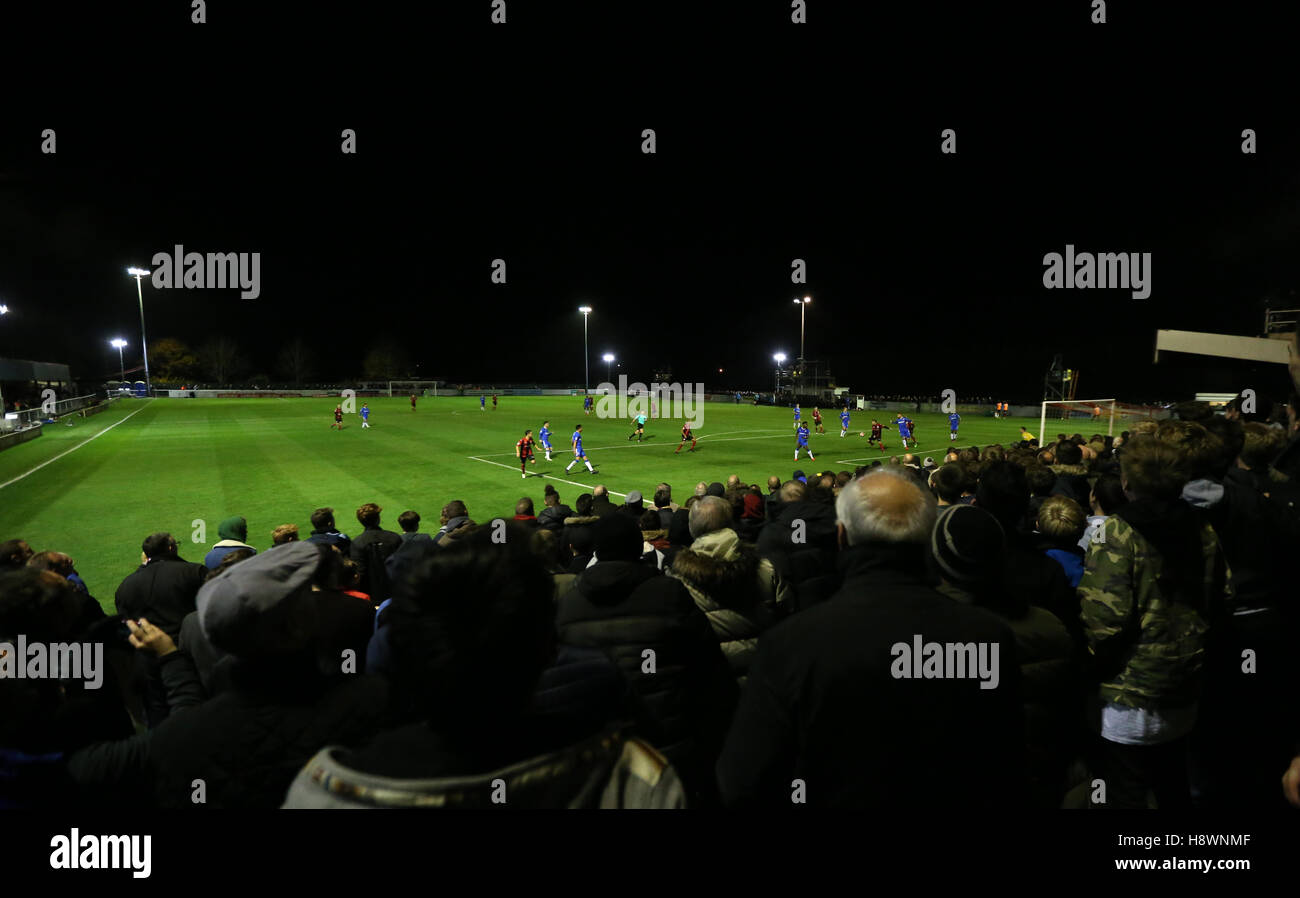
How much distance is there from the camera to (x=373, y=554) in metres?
7.21

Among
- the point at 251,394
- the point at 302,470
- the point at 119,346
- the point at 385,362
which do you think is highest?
the point at 119,346

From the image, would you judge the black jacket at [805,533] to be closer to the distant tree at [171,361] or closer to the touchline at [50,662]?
the touchline at [50,662]

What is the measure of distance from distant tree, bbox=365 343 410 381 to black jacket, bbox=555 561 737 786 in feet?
428

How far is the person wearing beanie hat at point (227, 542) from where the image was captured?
6.09 m

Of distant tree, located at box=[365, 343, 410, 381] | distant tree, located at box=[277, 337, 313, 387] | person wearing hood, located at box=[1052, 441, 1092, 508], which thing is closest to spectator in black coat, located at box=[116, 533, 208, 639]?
person wearing hood, located at box=[1052, 441, 1092, 508]

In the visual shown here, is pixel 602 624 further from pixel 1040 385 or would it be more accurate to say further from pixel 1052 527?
pixel 1040 385

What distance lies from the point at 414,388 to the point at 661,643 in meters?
95.5

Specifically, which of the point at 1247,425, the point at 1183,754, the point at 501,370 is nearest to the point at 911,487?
the point at 1183,754

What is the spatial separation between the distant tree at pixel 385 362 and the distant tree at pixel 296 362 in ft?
33.5

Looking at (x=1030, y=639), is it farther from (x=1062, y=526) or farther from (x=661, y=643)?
(x=1062, y=526)

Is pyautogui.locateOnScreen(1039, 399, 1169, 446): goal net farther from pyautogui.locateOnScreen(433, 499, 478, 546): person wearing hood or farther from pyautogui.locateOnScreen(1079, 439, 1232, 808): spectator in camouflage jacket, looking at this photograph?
pyautogui.locateOnScreen(1079, 439, 1232, 808): spectator in camouflage jacket

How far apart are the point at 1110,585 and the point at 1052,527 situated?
2.04 metres

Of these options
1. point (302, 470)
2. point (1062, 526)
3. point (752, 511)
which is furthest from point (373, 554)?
point (302, 470)
